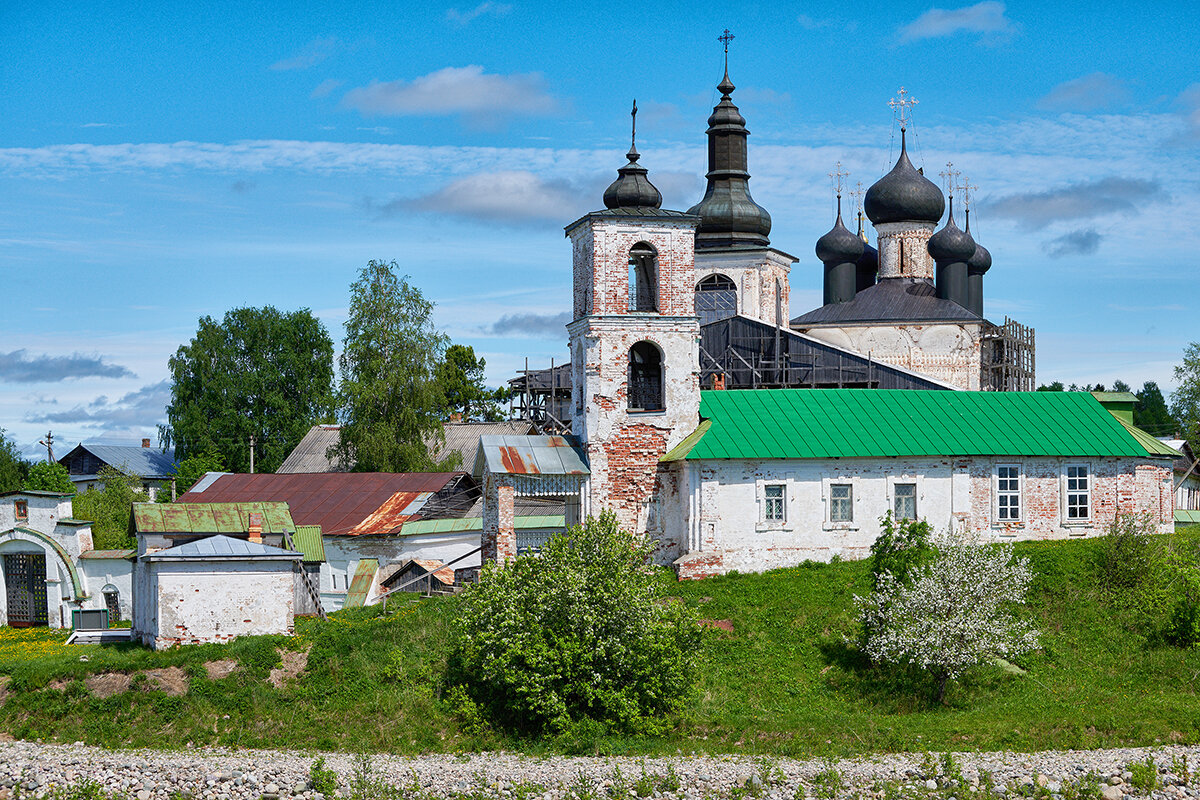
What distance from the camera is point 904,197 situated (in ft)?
152

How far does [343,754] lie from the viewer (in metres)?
20.5

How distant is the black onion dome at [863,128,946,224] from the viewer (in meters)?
46.5

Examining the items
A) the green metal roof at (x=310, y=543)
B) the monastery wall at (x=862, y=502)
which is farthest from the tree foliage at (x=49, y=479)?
the monastery wall at (x=862, y=502)

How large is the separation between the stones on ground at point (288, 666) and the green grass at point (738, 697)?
0.43 feet

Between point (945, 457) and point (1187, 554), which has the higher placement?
point (945, 457)

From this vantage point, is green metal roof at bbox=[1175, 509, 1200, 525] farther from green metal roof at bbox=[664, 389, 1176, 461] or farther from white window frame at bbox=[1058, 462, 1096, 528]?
white window frame at bbox=[1058, 462, 1096, 528]

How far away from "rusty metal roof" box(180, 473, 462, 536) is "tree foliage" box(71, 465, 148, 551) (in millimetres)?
2313

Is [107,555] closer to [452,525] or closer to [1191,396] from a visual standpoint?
[452,525]

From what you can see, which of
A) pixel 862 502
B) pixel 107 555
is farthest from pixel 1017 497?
pixel 107 555

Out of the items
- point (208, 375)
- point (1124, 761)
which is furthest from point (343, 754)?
point (208, 375)

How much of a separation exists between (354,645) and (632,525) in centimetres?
687

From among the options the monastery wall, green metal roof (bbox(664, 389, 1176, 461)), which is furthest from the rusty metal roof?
the monastery wall

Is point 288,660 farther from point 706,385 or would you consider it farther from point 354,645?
point 706,385

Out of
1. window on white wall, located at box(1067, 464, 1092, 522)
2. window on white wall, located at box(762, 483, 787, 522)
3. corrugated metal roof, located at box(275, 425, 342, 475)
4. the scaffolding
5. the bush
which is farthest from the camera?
corrugated metal roof, located at box(275, 425, 342, 475)
